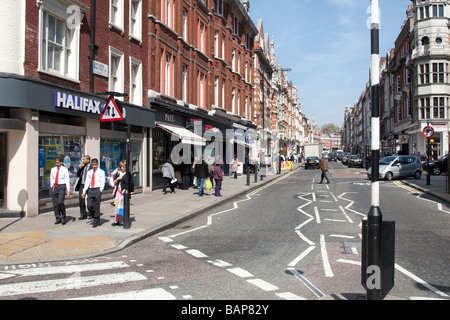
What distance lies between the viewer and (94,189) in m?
10.3

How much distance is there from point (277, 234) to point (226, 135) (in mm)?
23250

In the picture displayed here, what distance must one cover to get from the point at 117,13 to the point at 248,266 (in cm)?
1368

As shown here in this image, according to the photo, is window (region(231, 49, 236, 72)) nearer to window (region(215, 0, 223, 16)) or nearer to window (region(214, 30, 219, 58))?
window (region(214, 30, 219, 58))

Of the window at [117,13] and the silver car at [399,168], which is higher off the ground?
the window at [117,13]

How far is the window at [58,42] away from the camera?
1199 centimetres

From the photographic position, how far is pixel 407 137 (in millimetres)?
49250

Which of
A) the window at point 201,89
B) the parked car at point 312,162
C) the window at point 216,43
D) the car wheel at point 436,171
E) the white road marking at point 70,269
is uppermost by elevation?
the window at point 216,43

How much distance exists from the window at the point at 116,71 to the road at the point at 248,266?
788 centimetres

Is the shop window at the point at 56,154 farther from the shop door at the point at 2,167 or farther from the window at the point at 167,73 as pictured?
the window at the point at 167,73

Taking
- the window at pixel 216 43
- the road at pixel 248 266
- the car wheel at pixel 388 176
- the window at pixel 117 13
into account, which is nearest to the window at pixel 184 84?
the window at pixel 216 43

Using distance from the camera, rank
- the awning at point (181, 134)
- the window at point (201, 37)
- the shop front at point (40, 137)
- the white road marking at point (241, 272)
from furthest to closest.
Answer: the window at point (201, 37) < the awning at point (181, 134) < the shop front at point (40, 137) < the white road marking at point (241, 272)

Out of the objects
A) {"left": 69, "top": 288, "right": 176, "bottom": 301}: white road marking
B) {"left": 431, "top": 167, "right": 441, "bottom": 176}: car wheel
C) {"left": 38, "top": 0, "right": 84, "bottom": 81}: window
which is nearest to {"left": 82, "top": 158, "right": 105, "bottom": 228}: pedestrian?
{"left": 38, "top": 0, "right": 84, "bottom": 81}: window
